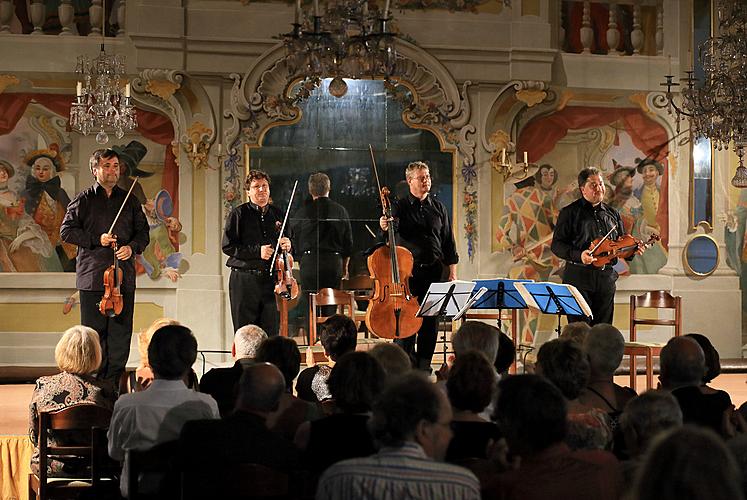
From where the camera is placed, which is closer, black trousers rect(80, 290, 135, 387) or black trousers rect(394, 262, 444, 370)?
black trousers rect(80, 290, 135, 387)

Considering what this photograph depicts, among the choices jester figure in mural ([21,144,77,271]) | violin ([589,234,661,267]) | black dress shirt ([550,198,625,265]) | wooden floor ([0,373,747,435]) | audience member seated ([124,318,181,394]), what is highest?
jester figure in mural ([21,144,77,271])

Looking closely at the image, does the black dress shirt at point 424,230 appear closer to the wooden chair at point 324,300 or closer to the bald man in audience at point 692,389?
the wooden chair at point 324,300

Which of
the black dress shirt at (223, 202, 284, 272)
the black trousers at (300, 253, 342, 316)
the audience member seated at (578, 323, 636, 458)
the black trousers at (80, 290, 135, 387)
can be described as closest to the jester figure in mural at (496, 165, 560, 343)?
the black trousers at (300, 253, 342, 316)

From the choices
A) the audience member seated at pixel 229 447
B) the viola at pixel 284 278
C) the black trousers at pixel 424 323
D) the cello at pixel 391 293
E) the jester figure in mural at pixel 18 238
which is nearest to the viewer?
the audience member seated at pixel 229 447

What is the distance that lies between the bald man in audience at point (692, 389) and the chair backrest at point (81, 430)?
7.48 ft

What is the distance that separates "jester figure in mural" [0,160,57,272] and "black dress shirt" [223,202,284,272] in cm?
322

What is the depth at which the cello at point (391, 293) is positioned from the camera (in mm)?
7488

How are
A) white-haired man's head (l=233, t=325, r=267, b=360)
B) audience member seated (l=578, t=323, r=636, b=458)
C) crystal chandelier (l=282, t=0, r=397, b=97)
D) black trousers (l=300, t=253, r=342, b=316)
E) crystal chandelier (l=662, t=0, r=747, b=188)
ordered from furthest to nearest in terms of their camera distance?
black trousers (l=300, t=253, r=342, b=316) → crystal chandelier (l=662, t=0, r=747, b=188) → crystal chandelier (l=282, t=0, r=397, b=97) → white-haired man's head (l=233, t=325, r=267, b=360) → audience member seated (l=578, t=323, r=636, b=458)

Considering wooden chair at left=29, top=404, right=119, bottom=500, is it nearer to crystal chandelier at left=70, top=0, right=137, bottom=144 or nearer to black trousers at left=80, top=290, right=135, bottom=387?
black trousers at left=80, top=290, right=135, bottom=387

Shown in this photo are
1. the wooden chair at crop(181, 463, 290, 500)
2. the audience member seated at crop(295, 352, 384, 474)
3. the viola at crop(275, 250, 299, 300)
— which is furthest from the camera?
the viola at crop(275, 250, 299, 300)

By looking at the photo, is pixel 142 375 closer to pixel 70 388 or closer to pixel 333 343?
pixel 70 388

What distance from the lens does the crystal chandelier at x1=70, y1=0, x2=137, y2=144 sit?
8.95 m

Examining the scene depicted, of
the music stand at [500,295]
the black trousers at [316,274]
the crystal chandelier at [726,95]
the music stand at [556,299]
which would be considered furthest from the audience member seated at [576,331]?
the black trousers at [316,274]

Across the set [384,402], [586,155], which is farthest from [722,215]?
[384,402]
